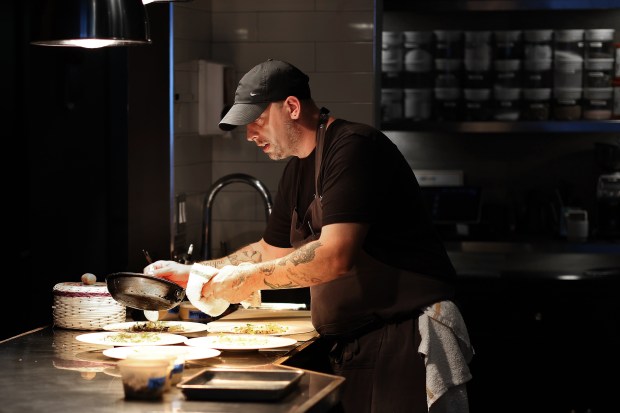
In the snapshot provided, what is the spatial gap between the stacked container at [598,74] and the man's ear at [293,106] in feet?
9.37

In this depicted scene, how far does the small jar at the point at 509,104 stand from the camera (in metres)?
6.01

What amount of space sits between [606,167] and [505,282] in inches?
40.2

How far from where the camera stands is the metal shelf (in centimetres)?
587

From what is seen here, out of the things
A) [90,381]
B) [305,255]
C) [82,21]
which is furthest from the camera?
[305,255]

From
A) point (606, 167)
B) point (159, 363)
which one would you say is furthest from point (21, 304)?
point (606, 167)

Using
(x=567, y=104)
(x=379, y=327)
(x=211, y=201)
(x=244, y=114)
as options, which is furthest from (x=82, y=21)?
(x=567, y=104)

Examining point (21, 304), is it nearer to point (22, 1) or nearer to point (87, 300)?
point (87, 300)

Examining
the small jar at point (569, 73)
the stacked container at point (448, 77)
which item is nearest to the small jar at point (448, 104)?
the stacked container at point (448, 77)

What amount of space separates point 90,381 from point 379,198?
1.10 metres

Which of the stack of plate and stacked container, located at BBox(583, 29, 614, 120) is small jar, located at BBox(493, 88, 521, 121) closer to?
stacked container, located at BBox(583, 29, 614, 120)

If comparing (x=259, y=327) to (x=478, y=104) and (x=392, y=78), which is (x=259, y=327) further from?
(x=478, y=104)

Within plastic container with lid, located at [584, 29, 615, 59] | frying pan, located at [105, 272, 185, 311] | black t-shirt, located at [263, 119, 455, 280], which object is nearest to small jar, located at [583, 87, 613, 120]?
plastic container with lid, located at [584, 29, 615, 59]

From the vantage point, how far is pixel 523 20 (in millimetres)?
6328

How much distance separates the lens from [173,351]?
119 inches
